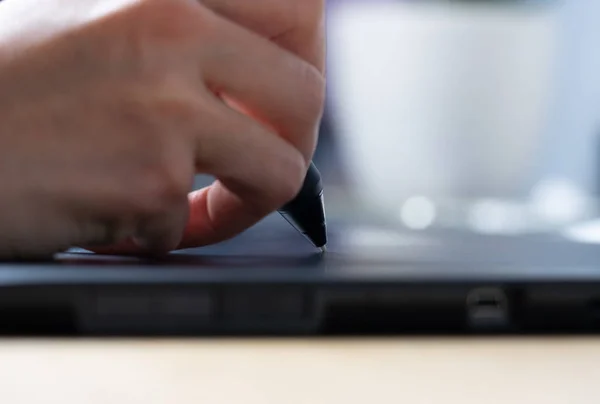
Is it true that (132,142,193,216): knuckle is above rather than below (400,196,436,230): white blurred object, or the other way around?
above

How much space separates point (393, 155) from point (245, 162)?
0.83 m

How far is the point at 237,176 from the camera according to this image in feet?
1.09

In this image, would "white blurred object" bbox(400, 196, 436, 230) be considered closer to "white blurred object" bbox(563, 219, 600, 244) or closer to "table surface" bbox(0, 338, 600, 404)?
"white blurred object" bbox(563, 219, 600, 244)

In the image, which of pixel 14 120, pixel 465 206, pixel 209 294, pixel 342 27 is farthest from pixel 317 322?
pixel 342 27

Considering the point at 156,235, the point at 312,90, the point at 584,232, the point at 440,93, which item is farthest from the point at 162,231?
the point at 440,93

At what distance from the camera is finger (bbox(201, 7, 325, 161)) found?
1.01ft

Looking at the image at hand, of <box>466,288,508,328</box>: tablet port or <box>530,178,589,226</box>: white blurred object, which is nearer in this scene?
<box>466,288,508,328</box>: tablet port

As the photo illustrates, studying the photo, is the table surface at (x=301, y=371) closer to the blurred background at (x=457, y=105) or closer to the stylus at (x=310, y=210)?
the stylus at (x=310, y=210)

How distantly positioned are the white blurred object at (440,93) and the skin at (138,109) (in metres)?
0.79

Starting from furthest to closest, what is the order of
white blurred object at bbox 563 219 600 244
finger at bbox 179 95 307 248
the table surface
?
white blurred object at bbox 563 219 600 244, finger at bbox 179 95 307 248, the table surface

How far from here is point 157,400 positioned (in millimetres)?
204

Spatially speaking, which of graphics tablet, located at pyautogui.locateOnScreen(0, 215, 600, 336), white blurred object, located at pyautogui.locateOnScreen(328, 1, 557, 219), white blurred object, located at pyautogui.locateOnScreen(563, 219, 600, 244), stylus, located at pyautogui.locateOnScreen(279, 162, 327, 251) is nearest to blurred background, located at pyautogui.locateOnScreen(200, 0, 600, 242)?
white blurred object, located at pyautogui.locateOnScreen(328, 1, 557, 219)

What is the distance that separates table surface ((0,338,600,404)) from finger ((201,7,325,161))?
0.12 meters

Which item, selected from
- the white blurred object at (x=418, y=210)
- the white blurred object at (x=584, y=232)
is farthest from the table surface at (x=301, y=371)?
the white blurred object at (x=418, y=210)
